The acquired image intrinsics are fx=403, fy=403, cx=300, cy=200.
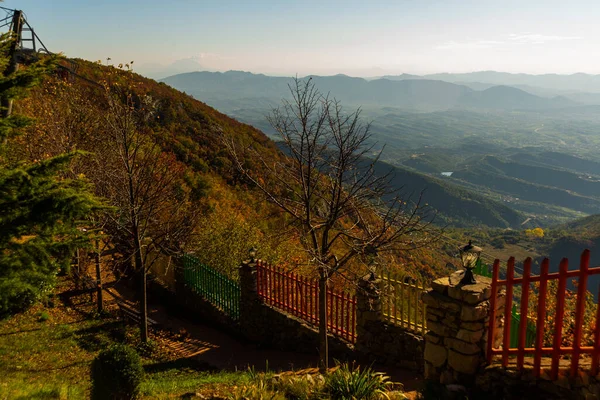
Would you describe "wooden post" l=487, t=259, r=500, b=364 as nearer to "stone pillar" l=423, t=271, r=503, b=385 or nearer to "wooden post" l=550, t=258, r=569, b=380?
"stone pillar" l=423, t=271, r=503, b=385

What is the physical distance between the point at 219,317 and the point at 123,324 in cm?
245

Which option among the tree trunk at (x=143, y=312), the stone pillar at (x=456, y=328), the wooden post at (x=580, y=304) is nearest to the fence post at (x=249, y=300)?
the tree trunk at (x=143, y=312)

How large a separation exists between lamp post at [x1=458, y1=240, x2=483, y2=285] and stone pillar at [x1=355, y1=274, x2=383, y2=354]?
225 centimetres

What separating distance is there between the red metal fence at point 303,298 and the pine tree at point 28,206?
4.71 metres

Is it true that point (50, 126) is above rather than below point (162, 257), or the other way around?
above

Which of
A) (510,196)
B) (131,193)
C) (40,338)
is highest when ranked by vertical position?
(131,193)

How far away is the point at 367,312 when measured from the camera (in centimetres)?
767

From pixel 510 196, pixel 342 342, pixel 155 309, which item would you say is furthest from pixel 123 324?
pixel 510 196

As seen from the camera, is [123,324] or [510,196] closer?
[123,324]

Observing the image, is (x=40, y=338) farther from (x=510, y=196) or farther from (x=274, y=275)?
(x=510, y=196)

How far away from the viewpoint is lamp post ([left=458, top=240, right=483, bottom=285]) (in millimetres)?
5062

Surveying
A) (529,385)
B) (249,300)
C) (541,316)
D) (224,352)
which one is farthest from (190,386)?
(541,316)

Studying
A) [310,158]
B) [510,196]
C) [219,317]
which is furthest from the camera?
[510,196]

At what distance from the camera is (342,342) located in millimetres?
8281
